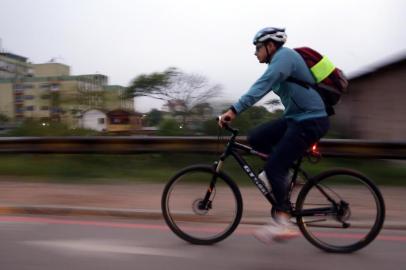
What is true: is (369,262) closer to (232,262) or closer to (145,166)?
(232,262)

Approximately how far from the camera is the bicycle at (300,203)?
13.4 feet

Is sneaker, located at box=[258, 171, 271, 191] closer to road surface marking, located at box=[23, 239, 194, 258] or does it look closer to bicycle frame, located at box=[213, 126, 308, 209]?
bicycle frame, located at box=[213, 126, 308, 209]

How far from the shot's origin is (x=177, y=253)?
4.19 meters

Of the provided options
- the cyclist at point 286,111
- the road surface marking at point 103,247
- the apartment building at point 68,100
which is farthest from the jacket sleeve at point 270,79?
the apartment building at point 68,100

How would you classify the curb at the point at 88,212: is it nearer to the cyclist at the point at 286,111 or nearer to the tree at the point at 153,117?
the cyclist at the point at 286,111

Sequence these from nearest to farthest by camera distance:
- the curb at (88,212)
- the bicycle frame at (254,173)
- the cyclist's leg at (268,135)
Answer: the bicycle frame at (254,173), the cyclist's leg at (268,135), the curb at (88,212)

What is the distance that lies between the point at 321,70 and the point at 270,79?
0.47 meters

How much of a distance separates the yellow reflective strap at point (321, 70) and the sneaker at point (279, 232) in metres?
1.29

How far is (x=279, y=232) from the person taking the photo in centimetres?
407

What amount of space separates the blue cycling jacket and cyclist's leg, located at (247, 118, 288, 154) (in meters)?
0.23

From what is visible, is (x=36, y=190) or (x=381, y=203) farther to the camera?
(x=36, y=190)

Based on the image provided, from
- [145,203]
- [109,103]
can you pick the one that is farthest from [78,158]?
[109,103]

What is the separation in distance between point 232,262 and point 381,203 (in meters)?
1.39

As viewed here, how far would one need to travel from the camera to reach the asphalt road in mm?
3881
